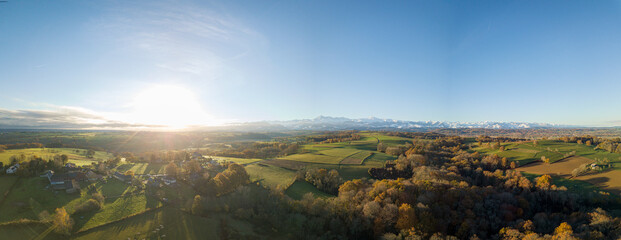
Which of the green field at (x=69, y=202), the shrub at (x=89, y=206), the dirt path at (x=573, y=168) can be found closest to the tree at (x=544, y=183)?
the dirt path at (x=573, y=168)

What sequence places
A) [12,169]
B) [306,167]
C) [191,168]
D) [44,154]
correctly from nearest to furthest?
[12,169], [191,168], [44,154], [306,167]

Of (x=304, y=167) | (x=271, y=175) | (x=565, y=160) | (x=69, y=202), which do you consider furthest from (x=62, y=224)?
(x=565, y=160)

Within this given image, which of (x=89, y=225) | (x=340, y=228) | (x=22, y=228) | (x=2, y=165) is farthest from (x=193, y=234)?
(x=2, y=165)

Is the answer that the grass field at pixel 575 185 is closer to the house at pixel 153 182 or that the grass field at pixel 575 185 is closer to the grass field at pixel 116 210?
the grass field at pixel 116 210

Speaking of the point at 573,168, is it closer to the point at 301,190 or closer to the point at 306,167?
the point at 301,190

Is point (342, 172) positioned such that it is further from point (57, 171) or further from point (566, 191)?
point (57, 171)
